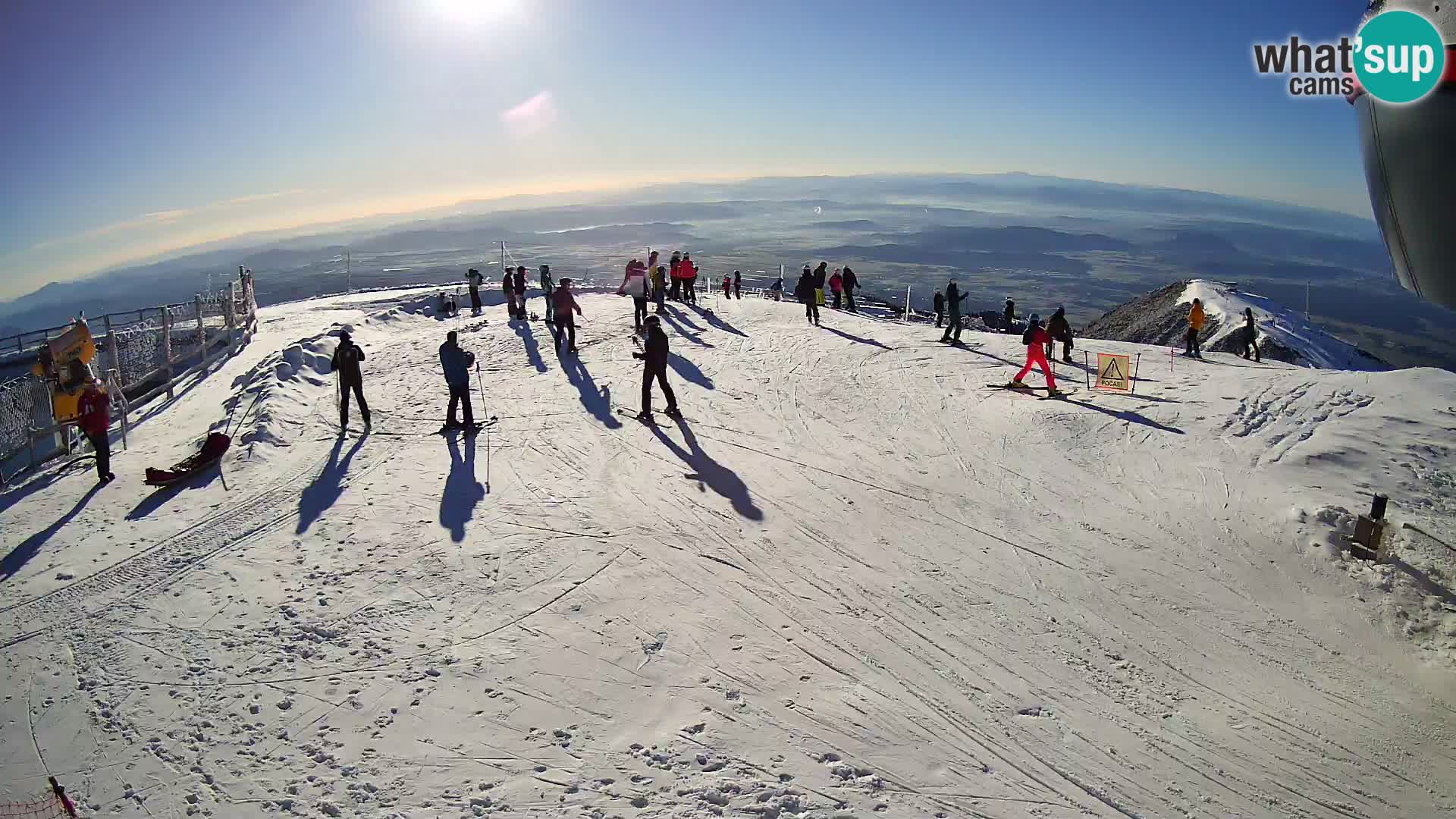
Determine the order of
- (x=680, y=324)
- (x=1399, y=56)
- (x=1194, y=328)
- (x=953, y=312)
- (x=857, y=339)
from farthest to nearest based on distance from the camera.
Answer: (x=680, y=324)
(x=857, y=339)
(x=1194, y=328)
(x=953, y=312)
(x=1399, y=56)

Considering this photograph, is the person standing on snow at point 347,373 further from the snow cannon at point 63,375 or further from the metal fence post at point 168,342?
the metal fence post at point 168,342

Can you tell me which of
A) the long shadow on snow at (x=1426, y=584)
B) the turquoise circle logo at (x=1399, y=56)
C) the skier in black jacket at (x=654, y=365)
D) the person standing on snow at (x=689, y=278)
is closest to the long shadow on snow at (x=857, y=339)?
the person standing on snow at (x=689, y=278)

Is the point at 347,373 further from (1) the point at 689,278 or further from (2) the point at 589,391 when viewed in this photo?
(1) the point at 689,278

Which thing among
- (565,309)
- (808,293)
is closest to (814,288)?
(808,293)

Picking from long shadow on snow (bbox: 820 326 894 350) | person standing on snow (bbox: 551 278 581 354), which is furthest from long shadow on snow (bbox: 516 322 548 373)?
long shadow on snow (bbox: 820 326 894 350)

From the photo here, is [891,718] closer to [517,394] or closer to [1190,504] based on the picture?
[1190,504]

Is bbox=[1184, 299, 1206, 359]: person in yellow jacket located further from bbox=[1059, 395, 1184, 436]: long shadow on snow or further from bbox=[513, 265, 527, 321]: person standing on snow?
bbox=[513, 265, 527, 321]: person standing on snow
